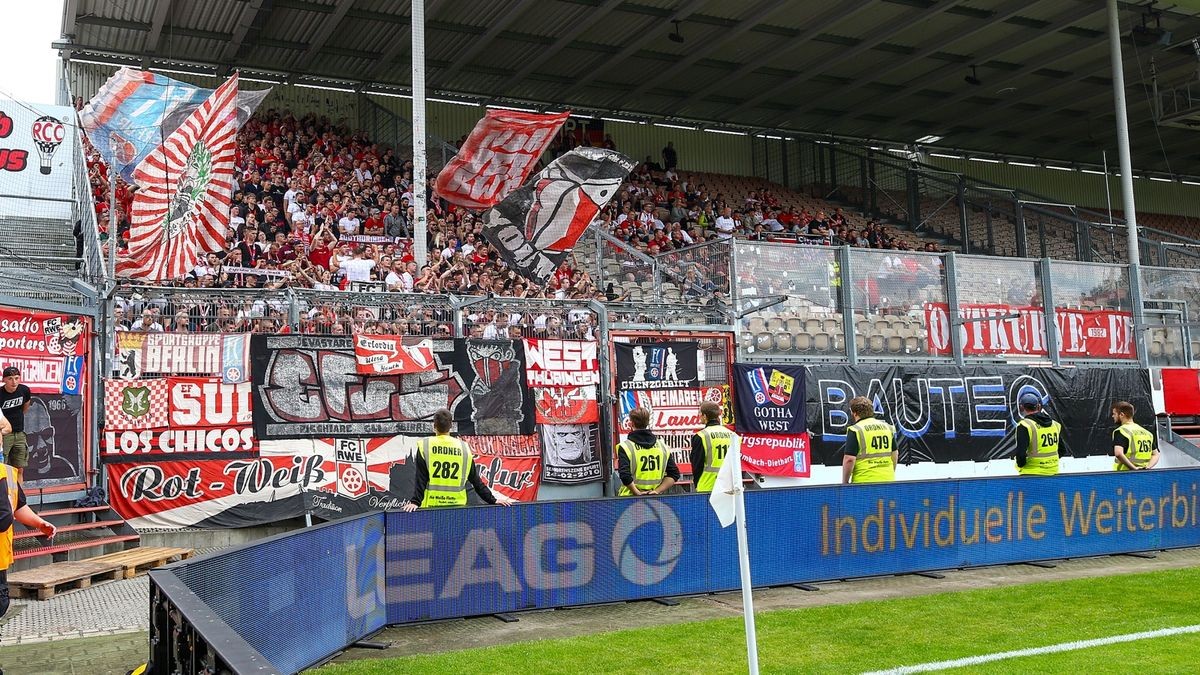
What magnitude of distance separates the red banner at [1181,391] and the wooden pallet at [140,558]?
64.1 feet

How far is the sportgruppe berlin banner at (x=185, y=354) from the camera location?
1431 centimetres

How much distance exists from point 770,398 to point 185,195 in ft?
32.0

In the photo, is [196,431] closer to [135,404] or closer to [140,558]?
[135,404]

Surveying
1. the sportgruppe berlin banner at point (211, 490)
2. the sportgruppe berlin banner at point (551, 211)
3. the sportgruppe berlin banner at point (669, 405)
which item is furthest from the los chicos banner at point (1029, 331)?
the sportgruppe berlin banner at point (211, 490)

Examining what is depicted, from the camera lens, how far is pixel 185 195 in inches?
611

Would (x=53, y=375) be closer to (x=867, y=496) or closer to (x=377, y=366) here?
(x=377, y=366)

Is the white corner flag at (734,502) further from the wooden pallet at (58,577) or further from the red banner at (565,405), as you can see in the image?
the red banner at (565,405)

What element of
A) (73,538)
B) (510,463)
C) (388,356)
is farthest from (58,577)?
(510,463)

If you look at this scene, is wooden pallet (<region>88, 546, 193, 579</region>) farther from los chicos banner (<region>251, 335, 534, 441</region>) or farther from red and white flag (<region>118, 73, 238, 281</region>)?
red and white flag (<region>118, 73, 238, 281</region>)

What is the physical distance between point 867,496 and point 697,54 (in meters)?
22.2

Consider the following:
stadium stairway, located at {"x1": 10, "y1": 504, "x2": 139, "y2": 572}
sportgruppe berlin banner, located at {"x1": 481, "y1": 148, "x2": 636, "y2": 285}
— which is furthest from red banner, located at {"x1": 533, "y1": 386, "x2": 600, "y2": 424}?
stadium stairway, located at {"x1": 10, "y1": 504, "x2": 139, "y2": 572}

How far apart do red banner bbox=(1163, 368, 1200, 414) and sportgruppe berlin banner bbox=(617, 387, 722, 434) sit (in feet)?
36.3

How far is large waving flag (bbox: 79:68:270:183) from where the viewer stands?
17.2 m

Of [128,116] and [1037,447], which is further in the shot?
[128,116]
